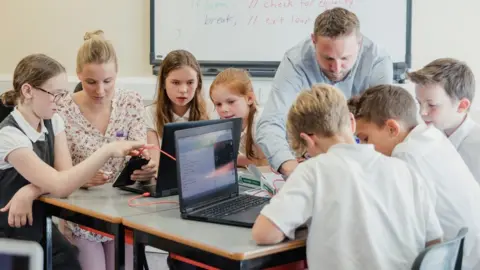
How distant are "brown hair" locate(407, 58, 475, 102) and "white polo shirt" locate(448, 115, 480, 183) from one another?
0.11m

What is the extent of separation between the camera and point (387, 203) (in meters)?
1.62

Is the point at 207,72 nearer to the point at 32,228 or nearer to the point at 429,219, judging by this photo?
the point at 32,228

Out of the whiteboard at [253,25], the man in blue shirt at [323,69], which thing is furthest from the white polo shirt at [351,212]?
the whiteboard at [253,25]

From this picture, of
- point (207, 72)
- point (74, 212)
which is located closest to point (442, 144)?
point (74, 212)

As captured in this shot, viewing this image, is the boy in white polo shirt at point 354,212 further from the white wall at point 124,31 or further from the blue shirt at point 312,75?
the white wall at point 124,31

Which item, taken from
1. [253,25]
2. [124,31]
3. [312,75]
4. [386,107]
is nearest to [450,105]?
[386,107]

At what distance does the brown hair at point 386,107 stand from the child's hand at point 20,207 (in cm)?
119

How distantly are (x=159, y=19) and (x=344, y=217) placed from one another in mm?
2703

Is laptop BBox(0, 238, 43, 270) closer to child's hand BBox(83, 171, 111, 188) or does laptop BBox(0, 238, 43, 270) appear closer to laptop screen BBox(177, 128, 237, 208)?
laptop screen BBox(177, 128, 237, 208)

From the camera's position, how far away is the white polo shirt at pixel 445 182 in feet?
5.98

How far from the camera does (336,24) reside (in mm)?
2211

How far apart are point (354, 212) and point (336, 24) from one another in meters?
0.87

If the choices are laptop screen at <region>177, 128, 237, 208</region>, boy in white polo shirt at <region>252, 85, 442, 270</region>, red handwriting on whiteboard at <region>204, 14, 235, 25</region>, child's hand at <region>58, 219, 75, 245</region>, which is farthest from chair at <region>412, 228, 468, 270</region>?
red handwriting on whiteboard at <region>204, 14, 235, 25</region>

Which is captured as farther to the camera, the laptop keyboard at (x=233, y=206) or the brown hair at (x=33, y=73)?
the brown hair at (x=33, y=73)
